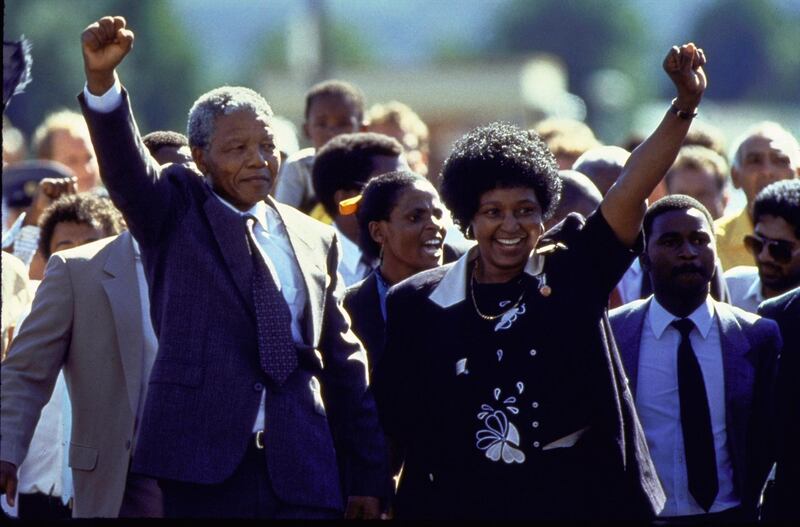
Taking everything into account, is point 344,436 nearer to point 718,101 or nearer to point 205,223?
point 205,223

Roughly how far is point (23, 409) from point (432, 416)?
4.89 ft

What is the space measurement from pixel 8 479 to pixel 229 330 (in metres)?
0.95

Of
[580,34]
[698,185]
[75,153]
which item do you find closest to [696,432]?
[698,185]

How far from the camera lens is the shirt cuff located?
582 centimetres

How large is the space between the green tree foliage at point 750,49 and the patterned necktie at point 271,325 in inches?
4614

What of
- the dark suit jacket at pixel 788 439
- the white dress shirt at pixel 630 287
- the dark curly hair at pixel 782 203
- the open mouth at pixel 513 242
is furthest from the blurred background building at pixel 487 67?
the open mouth at pixel 513 242

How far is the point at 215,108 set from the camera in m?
6.36

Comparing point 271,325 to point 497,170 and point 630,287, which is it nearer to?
point 497,170

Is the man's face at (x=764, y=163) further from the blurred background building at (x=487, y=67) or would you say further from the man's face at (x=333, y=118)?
the blurred background building at (x=487, y=67)

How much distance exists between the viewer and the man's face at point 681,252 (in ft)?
23.5

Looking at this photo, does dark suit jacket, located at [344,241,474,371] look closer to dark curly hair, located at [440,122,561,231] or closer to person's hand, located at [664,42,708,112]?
dark curly hair, located at [440,122,561,231]

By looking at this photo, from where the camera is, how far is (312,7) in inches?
1537

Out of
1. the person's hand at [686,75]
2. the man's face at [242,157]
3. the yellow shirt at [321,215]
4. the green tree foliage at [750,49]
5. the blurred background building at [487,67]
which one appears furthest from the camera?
the green tree foliage at [750,49]

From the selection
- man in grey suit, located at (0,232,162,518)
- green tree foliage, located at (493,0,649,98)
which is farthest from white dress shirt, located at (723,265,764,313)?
green tree foliage, located at (493,0,649,98)
